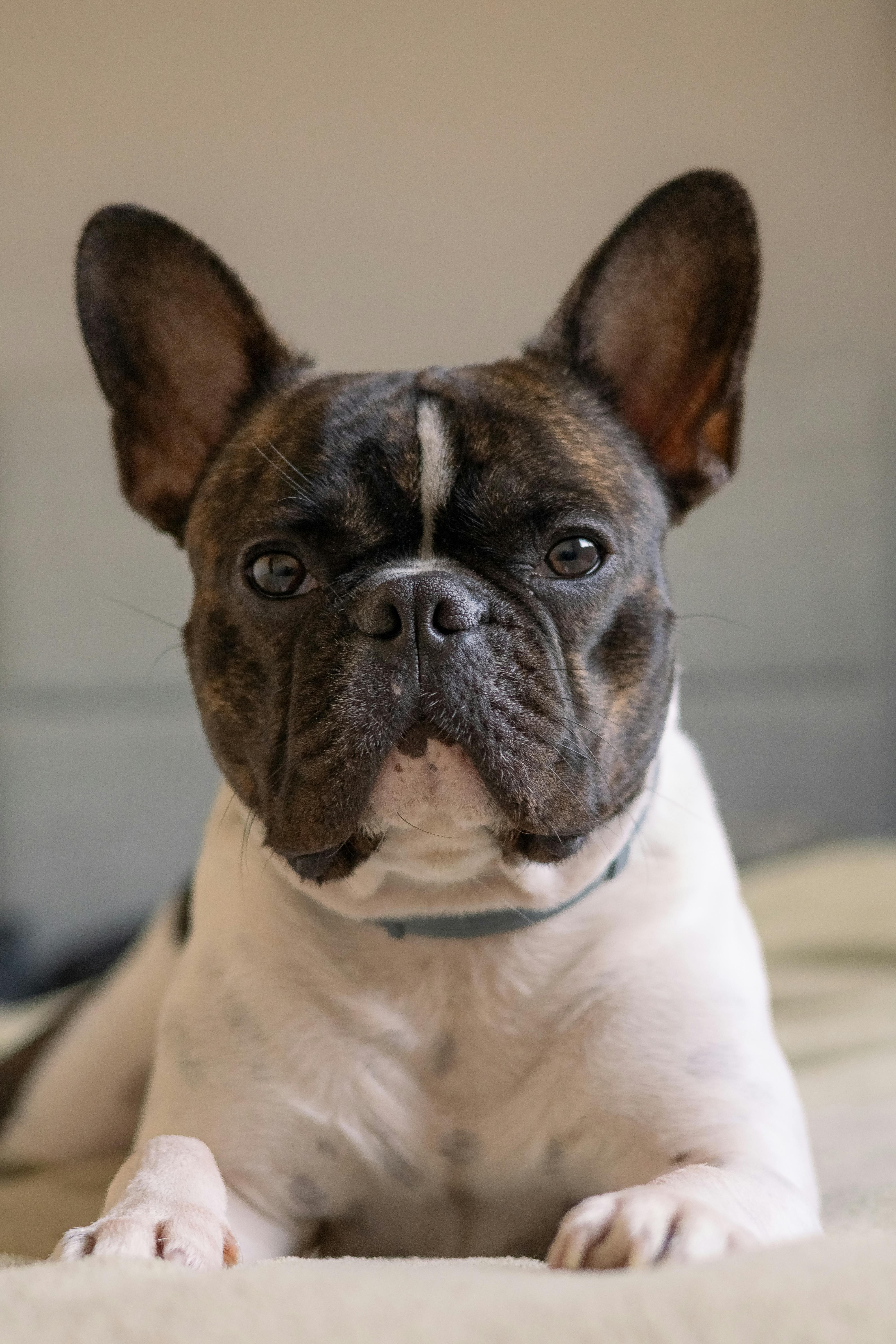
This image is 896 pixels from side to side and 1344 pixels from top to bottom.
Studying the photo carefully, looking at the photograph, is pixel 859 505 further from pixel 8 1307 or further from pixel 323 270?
pixel 8 1307

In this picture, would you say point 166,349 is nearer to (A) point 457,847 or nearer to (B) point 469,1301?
(A) point 457,847

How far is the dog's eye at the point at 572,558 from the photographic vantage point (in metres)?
1.43

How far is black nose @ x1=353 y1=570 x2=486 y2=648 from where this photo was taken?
1.27 metres

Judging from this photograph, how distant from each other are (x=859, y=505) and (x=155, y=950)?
295cm

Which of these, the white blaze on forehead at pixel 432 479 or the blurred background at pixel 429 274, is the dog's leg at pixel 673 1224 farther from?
the blurred background at pixel 429 274

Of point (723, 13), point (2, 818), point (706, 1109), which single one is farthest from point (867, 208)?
point (706, 1109)

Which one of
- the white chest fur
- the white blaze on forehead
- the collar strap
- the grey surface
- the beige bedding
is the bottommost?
the grey surface

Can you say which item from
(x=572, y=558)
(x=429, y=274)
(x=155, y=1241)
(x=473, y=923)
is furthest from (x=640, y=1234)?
(x=429, y=274)

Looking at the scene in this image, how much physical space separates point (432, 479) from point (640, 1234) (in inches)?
31.2

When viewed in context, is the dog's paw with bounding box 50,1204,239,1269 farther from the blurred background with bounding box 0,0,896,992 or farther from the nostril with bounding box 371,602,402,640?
the blurred background with bounding box 0,0,896,992

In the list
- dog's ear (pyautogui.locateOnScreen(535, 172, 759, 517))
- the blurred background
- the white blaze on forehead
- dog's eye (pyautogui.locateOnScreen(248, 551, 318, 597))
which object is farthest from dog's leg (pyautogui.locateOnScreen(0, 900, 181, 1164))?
the blurred background

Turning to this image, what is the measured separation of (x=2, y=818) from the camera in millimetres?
4277

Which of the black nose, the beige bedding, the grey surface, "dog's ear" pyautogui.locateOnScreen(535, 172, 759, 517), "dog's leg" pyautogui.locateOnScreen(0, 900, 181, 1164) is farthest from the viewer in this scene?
the grey surface

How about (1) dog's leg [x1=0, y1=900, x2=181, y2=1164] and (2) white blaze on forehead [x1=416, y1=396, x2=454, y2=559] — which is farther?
(1) dog's leg [x1=0, y1=900, x2=181, y2=1164]
